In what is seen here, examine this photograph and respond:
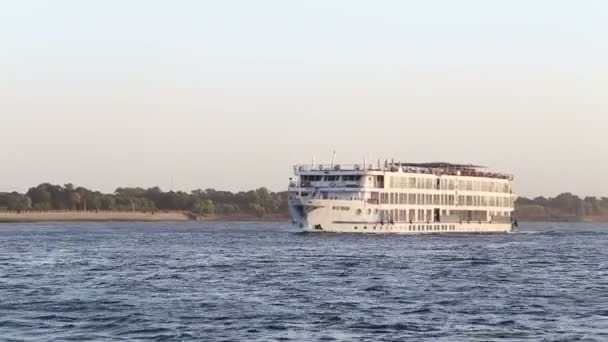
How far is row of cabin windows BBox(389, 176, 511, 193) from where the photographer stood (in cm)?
14600

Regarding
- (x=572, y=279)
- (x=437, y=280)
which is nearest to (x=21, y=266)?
(x=437, y=280)

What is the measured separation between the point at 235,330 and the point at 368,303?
10.7 metres

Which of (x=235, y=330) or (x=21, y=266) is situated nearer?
(x=235, y=330)

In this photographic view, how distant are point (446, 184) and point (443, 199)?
2.26 metres

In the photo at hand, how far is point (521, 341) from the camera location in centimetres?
4203

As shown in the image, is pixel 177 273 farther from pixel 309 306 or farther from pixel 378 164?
pixel 378 164

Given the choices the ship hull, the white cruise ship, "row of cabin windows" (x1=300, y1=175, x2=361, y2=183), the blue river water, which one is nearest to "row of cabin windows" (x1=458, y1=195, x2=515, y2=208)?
the white cruise ship

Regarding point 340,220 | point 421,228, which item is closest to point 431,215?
point 421,228

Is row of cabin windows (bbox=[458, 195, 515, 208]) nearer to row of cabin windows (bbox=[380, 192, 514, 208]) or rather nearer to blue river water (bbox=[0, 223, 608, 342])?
row of cabin windows (bbox=[380, 192, 514, 208])

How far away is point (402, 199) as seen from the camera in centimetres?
14588

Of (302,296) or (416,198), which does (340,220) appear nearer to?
(416,198)

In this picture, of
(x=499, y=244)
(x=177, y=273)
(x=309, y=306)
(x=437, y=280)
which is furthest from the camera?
(x=499, y=244)

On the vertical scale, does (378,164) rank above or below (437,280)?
above

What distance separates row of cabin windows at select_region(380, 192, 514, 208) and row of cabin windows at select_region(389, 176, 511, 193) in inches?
40.6
